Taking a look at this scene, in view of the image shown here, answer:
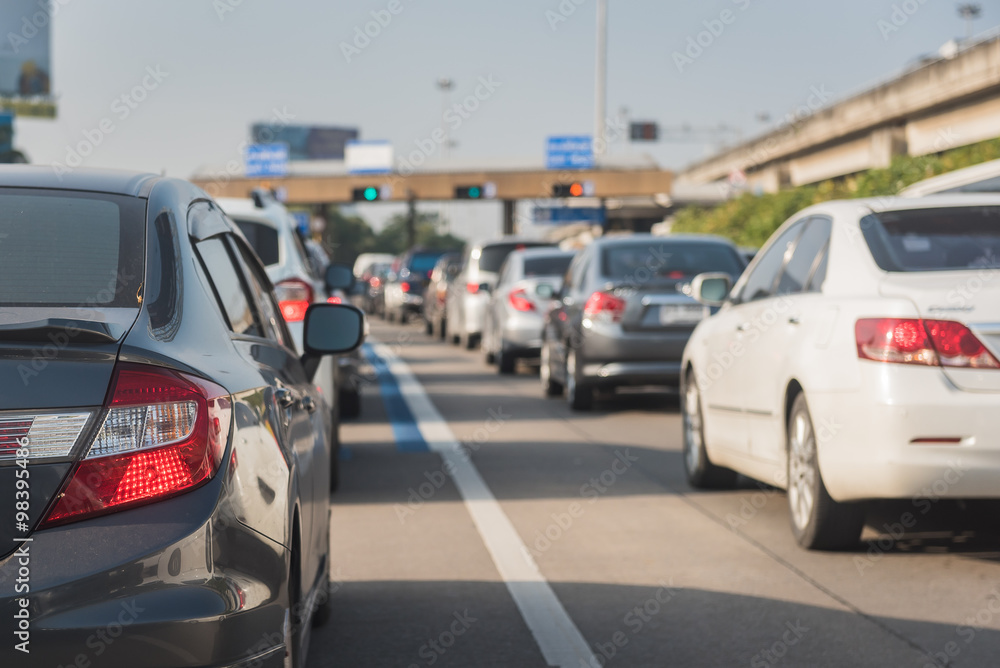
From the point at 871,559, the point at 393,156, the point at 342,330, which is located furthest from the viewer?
the point at 393,156

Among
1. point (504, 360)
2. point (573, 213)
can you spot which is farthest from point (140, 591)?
point (573, 213)

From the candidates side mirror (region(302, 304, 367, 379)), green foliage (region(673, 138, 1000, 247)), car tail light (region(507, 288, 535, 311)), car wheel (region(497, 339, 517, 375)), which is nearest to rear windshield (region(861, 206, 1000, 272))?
side mirror (region(302, 304, 367, 379))

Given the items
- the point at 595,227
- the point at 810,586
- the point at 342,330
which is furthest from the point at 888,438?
the point at 595,227

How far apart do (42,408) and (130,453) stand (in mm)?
183

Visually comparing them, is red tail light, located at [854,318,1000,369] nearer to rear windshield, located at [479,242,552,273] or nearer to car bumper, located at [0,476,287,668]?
car bumper, located at [0,476,287,668]

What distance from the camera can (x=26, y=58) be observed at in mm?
67000

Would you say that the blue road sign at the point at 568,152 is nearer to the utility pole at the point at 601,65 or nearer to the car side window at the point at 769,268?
the utility pole at the point at 601,65

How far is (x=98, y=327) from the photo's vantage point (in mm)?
3021

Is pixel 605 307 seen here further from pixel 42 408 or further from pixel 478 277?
pixel 42 408

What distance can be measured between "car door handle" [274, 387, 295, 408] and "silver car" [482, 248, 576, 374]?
47.0 feet

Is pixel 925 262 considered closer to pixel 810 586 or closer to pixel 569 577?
pixel 810 586

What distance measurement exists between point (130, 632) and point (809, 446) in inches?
179

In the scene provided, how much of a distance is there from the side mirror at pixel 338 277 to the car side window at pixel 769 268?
4.19 m

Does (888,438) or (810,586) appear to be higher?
(888,438)
